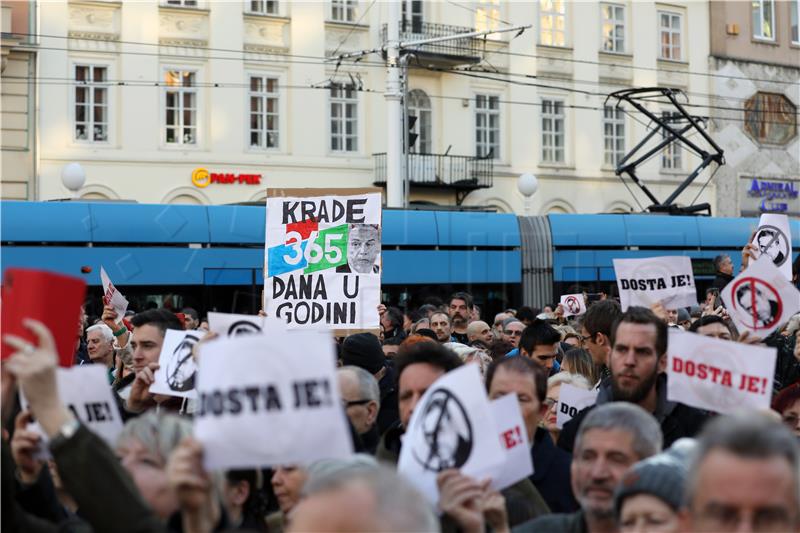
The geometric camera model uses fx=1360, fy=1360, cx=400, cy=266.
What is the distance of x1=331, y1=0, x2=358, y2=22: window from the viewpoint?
35938mm

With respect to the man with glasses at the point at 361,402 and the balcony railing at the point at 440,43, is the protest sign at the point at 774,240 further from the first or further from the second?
the balcony railing at the point at 440,43

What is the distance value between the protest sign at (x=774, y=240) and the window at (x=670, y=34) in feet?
103

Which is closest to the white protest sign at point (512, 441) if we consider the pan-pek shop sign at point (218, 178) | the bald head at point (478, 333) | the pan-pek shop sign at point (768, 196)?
the bald head at point (478, 333)

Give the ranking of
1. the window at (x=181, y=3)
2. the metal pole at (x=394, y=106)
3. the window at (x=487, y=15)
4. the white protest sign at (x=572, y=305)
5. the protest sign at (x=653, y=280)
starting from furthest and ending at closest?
1. the window at (x=487, y=15)
2. the window at (x=181, y=3)
3. the metal pole at (x=394, y=106)
4. the white protest sign at (x=572, y=305)
5. the protest sign at (x=653, y=280)

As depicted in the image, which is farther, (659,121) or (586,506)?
(659,121)

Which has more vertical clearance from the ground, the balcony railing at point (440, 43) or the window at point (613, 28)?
the window at point (613, 28)

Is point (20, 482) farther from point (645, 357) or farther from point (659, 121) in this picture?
point (659, 121)

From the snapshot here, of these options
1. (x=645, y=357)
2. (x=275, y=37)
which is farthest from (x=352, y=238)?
(x=275, y=37)

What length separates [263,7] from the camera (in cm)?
3481

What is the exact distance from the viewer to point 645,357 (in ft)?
21.5

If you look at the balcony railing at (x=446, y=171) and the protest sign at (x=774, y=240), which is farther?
the balcony railing at (x=446, y=171)

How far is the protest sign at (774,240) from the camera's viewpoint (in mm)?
12047

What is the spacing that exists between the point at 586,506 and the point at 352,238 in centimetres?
636

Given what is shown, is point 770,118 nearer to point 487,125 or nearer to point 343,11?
point 487,125
